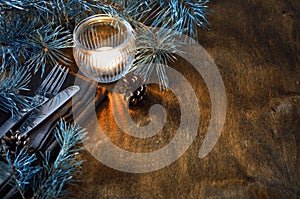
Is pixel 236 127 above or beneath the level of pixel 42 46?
beneath

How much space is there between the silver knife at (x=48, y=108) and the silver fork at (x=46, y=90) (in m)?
0.01

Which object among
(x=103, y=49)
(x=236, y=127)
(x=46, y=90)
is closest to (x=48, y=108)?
(x=46, y=90)

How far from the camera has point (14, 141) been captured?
2.90 ft

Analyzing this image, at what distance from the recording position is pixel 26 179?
2.72 ft

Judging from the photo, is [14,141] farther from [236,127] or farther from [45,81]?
[236,127]

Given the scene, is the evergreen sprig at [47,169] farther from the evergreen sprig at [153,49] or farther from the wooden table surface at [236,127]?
the evergreen sprig at [153,49]

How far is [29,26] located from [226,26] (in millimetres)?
479

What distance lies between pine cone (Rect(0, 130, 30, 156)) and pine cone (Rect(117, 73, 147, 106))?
0.72ft

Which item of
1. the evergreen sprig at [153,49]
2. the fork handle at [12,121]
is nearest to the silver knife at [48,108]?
the fork handle at [12,121]

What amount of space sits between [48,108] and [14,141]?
0.33ft

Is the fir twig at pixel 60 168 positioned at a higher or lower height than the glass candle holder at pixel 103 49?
lower

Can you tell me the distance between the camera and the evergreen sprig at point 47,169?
2.66 ft

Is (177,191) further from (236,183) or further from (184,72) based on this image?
(184,72)

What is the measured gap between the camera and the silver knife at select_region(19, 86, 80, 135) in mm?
916
